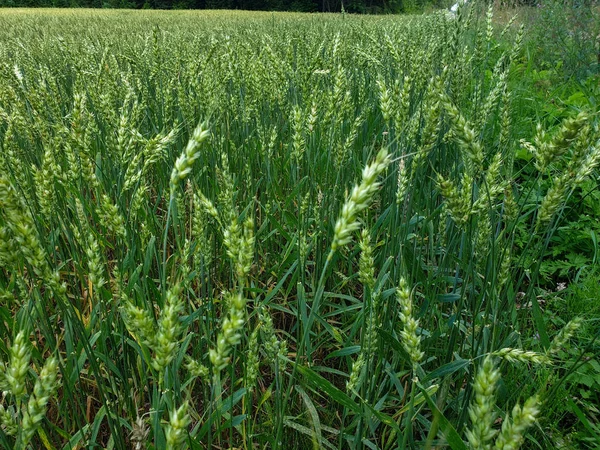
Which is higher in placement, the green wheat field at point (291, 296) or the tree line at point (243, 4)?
the tree line at point (243, 4)

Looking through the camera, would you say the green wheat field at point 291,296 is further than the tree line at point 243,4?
No

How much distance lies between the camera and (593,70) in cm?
403

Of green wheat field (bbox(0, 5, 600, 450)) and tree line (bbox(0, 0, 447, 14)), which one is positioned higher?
tree line (bbox(0, 0, 447, 14))

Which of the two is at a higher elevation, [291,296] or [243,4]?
[243,4]

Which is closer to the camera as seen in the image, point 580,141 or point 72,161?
point 580,141

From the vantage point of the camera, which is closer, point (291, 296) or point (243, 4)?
point (291, 296)

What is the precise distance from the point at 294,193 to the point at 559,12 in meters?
4.61

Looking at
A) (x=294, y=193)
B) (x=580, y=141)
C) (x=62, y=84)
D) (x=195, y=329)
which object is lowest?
(x=195, y=329)

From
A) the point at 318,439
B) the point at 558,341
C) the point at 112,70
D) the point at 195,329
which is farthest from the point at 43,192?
the point at 112,70

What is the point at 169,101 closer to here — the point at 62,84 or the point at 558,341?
the point at 62,84

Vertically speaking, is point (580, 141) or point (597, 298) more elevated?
point (580, 141)

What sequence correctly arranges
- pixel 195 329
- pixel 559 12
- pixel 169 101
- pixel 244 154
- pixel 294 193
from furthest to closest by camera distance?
pixel 559 12, pixel 244 154, pixel 169 101, pixel 294 193, pixel 195 329

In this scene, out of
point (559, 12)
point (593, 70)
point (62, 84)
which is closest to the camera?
point (62, 84)

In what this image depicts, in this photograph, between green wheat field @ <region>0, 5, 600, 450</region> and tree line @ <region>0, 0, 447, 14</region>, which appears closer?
green wheat field @ <region>0, 5, 600, 450</region>
